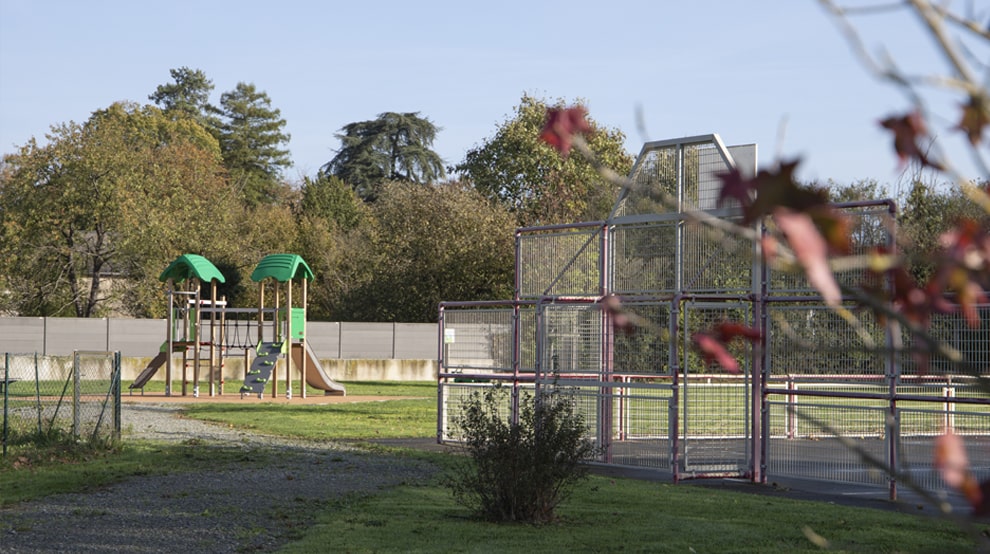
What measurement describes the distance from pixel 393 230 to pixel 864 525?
3898 cm

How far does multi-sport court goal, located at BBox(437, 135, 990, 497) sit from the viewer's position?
13016mm

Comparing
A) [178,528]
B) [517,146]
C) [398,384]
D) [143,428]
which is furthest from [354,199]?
[178,528]

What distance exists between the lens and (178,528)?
31.0ft

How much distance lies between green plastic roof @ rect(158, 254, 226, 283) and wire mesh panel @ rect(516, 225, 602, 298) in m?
15.0

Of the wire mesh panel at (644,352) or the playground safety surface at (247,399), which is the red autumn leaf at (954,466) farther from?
the playground safety surface at (247,399)

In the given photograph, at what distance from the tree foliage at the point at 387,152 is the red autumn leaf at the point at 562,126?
6685 centimetres

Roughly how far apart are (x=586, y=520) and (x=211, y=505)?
3469mm

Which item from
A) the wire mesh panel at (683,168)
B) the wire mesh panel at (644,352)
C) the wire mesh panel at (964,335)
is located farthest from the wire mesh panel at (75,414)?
the wire mesh panel at (964,335)

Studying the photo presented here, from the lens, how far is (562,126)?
7.04 feet

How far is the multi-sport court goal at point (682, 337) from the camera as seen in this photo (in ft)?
42.7

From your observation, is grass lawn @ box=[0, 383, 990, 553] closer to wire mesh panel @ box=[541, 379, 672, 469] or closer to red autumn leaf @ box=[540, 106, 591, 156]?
wire mesh panel @ box=[541, 379, 672, 469]

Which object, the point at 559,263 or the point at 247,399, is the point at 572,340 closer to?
the point at 559,263

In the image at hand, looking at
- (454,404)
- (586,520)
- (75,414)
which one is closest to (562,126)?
(586,520)

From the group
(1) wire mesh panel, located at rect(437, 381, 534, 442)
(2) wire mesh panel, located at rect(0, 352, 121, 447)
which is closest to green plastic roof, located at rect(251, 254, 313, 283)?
(1) wire mesh panel, located at rect(437, 381, 534, 442)
